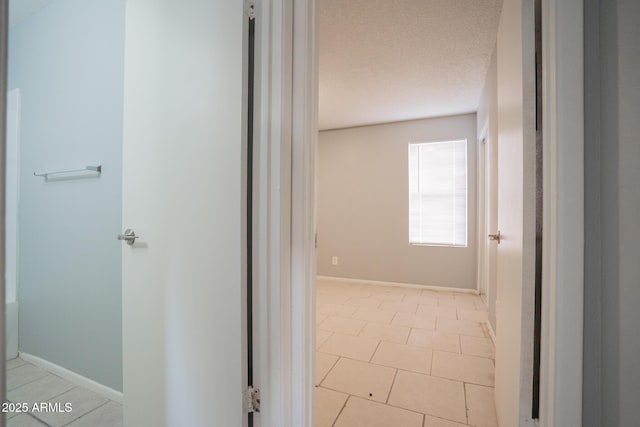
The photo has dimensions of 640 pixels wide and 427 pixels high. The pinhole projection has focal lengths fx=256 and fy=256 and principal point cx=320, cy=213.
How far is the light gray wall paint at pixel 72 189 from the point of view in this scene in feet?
5.08

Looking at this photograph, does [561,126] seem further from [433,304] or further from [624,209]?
[433,304]

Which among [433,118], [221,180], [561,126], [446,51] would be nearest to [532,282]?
[561,126]

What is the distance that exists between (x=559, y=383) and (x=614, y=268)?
13.3 inches

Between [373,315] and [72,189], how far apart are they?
2.90 meters

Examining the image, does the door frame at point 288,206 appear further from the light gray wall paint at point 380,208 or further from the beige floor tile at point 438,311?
the light gray wall paint at point 380,208

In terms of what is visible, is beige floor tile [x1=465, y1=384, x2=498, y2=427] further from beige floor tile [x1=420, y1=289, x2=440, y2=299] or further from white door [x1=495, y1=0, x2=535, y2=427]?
beige floor tile [x1=420, y1=289, x2=440, y2=299]

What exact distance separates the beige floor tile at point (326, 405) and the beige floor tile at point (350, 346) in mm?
460

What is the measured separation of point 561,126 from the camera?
0.70 m

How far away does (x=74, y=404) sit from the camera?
1.50 meters

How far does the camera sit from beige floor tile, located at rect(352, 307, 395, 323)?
283cm

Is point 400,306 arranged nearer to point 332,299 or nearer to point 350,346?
point 332,299

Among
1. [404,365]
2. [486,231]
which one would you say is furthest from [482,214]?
[404,365]

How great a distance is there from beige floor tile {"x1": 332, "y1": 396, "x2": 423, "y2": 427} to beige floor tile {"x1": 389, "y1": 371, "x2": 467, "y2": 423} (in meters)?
0.06

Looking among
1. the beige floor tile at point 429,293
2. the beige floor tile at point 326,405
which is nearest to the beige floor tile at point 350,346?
the beige floor tile at point 326,405
